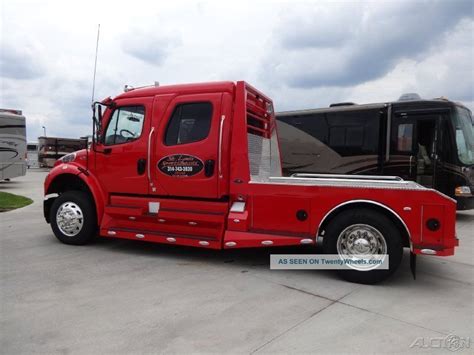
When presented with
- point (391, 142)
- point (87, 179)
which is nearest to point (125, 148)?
point (87, 179)

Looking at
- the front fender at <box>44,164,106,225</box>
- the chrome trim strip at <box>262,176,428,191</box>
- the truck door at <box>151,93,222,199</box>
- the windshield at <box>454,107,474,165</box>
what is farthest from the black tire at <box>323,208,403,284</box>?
the windshield at <box>454,107,474,165</box>

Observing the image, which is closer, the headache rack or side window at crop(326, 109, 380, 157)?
the headache rack

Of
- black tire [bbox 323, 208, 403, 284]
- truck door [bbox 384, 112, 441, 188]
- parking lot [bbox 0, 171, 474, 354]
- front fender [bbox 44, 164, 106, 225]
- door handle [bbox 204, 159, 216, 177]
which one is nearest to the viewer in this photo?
parking lot [bbox 0, 171, 474, 354]

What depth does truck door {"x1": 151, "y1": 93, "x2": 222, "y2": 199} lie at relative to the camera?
5.29 meters

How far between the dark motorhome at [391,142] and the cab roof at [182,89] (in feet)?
20.0

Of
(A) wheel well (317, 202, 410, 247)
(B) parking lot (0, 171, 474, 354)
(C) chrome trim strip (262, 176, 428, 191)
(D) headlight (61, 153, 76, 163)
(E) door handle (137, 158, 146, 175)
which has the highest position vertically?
(D) headlight (61, 153, 76, 163)

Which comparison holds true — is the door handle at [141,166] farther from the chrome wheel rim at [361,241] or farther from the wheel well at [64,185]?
the chrome wheel rim at [361,241]

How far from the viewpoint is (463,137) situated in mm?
9219

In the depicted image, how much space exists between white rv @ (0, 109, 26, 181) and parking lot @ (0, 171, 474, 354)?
12.8m

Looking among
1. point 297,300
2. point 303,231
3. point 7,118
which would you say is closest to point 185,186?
point 303,231

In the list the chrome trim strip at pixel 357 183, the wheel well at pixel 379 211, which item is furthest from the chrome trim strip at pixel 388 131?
the wheel well at pixel 379 211

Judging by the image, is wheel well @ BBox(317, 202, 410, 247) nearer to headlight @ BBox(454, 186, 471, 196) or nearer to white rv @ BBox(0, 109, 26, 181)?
headlight @ BBox(454, 186, 471, 196)

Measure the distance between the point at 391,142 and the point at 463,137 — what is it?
159cm

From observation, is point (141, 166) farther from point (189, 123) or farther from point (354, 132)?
point (354, 132)
